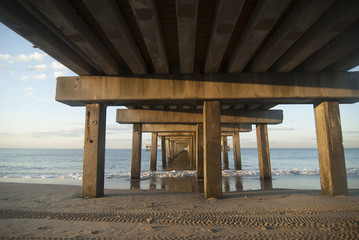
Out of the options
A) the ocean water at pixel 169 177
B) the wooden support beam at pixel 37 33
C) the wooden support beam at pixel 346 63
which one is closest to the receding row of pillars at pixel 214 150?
the wooden support beam at pixel 346 63

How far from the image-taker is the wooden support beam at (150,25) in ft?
12.6

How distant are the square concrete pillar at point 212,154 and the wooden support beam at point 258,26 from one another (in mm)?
1892

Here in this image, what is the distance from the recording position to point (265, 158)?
15516 millimetres

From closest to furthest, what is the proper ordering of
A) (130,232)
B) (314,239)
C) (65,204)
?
(314,239) → (130,232) → (65,204)

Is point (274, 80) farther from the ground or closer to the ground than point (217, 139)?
farther from the ground

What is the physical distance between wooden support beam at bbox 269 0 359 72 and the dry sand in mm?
3980

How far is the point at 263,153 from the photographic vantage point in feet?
51.2

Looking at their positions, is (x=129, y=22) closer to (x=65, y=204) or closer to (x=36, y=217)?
(x=36, y=217)

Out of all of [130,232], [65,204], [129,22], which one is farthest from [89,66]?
[130,232]

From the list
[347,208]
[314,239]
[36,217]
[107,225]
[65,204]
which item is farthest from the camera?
[65,204]

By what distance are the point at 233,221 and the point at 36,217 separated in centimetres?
433

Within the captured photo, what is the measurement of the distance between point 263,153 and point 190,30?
43.1 ft

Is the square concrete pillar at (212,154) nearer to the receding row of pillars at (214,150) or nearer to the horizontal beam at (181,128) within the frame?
the receding row of pillars at (214,150)

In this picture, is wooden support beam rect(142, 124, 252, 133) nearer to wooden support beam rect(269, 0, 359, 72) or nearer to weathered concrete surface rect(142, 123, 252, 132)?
weathered concrete surface rect(142, 123, 252, 132)
